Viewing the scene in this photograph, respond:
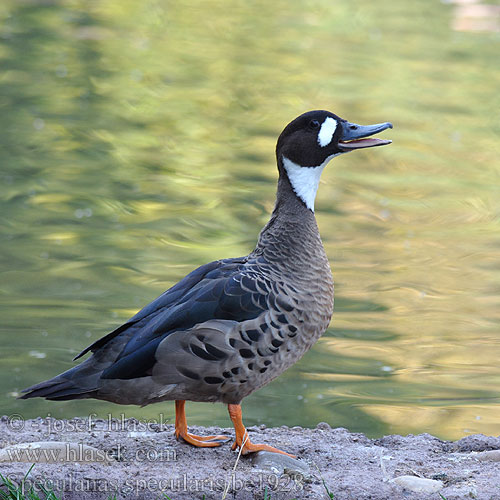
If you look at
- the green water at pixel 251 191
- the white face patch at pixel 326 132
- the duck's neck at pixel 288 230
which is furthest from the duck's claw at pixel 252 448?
the white face patch at pixel 326 132

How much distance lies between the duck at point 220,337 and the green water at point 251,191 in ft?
4.55

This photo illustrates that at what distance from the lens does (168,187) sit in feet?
36.4

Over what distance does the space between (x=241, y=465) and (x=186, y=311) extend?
0.83m

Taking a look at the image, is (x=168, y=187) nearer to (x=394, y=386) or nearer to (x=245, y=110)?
(x=245, y=110)

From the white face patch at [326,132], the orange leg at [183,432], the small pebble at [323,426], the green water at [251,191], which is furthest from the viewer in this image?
the green water at [251,191]

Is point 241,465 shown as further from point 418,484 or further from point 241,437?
point 418,484

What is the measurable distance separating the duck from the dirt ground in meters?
0.22

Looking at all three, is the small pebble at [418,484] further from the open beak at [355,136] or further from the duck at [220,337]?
the open beak at [355,136]

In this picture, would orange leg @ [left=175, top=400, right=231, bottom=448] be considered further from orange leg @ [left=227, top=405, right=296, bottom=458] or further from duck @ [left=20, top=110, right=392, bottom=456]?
orange leg @ [left=227, top=405, right=296, bottom=458]

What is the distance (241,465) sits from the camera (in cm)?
484

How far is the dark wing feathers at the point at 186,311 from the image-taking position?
4.59 metres

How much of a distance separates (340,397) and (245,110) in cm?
896

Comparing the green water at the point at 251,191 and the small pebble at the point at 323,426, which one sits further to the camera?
the green water at the point at 251,191

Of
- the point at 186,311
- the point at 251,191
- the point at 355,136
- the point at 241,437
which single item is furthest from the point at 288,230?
the point at 251,191
